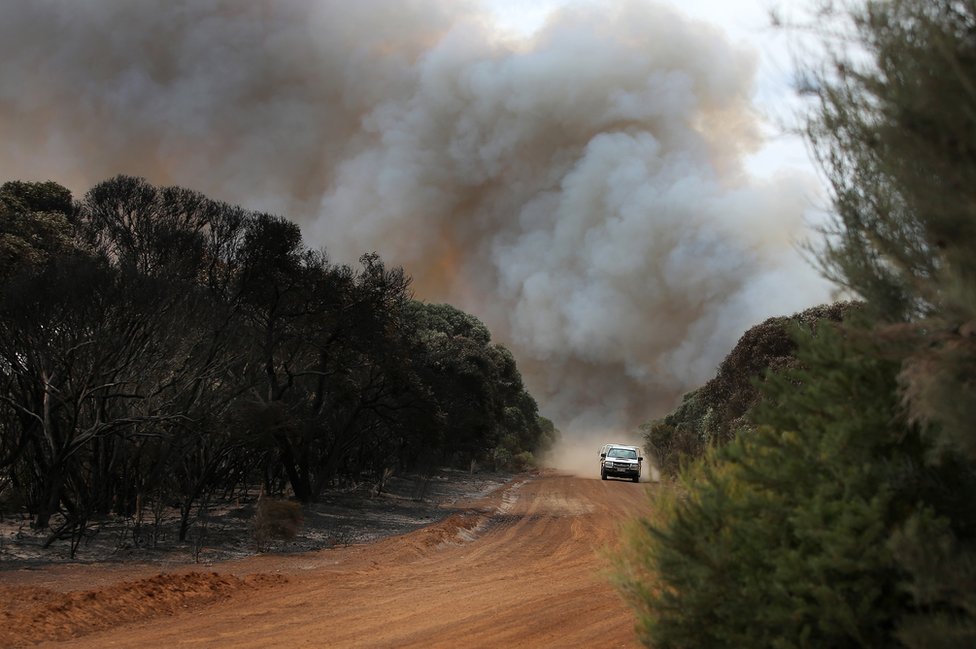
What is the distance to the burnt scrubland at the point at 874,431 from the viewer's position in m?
5.00

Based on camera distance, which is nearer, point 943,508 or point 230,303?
point 943,508

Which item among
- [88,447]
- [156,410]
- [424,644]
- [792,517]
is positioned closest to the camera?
[792,517]

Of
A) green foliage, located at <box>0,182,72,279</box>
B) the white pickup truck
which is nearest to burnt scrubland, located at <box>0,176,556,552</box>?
green foliage, located at <box>0,182,72,279</box>

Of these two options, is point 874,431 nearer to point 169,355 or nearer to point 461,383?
point 169,355

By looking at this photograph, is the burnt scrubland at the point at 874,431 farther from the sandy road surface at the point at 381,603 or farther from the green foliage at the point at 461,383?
the green foliage at the point at 461,383

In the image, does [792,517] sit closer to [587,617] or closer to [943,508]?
[943,508]

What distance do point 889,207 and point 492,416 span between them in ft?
147

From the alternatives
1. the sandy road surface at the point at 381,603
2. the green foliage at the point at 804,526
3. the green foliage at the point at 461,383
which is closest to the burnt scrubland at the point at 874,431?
the green foliage at the point at 804,526

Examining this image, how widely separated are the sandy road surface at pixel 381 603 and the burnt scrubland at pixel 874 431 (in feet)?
5.89

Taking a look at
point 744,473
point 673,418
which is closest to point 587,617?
point 744,473

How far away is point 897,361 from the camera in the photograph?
5816 mm

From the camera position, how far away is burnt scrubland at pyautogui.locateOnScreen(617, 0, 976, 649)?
5.00 metres

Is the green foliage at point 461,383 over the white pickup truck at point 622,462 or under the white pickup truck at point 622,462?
over

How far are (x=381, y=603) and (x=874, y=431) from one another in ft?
33.1
